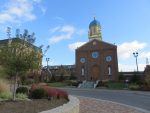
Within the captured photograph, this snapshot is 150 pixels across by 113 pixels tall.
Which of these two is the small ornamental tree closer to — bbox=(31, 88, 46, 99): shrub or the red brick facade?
bbox=(31, 88, 46, 99): shrub

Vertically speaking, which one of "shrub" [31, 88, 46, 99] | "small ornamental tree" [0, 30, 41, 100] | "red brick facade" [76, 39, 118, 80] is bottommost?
"shrub" [31, 88, 46, 99]

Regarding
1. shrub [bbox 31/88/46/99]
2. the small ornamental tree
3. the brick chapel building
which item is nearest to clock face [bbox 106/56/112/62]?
the brick chapel building

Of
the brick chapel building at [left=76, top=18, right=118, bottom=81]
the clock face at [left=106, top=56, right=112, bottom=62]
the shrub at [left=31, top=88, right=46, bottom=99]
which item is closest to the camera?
the shrub at [left=31, top=88, right=46, bottom=99]

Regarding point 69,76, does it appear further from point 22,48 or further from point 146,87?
point 22,48

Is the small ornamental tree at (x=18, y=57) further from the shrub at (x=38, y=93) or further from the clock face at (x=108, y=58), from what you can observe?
the clock face at (x=108, y=58)

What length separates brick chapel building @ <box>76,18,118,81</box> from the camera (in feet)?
185

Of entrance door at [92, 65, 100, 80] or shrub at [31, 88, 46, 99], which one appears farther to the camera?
entrance door at [92, 65, 100, 80]

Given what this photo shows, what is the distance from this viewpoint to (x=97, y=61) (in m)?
58.2

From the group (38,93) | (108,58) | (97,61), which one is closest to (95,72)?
(97,61)

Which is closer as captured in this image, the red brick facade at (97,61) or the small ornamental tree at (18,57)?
the small ornamental tree at (18,57)

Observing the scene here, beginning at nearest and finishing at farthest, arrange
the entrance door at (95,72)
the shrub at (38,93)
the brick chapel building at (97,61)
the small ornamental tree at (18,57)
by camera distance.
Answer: the small ornamental tree at (18,57) < the shrub at (38,93) < the brick chapel building at (97,61) < the entrance door at (95,72)

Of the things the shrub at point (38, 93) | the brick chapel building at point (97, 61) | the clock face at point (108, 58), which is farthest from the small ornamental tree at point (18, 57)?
the clock face at point (108, 58)

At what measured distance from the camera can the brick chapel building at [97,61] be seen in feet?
185

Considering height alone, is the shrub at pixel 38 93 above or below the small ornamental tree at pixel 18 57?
below
